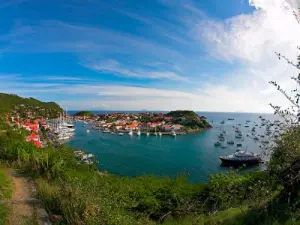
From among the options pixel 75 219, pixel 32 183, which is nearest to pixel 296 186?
pixel 75 219

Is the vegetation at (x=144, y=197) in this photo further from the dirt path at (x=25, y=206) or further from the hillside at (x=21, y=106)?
the hillside at (x=21, y=106)

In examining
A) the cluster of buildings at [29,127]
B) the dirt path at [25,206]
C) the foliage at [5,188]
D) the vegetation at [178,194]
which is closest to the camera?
the vegetation at [178,194]

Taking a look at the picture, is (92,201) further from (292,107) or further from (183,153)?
(183,153)

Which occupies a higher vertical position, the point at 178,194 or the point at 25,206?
the point at 25,206

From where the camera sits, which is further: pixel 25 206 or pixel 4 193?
pixel 4 193

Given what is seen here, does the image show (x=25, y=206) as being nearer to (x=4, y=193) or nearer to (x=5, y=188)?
(x=4, y=193)

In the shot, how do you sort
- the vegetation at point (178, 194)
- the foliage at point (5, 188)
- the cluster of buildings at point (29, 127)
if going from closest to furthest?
the vegetation at point (178, 194) → the foliage at point (5, 188) → the cluster of buildings at point (29, 127)

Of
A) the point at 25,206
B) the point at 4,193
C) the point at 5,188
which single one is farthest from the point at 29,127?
the point at 25,206

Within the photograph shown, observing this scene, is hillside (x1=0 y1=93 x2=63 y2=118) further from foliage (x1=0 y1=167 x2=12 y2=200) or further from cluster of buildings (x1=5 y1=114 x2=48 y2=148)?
foliage (x1=0 y1=167 x2=12 y2=200)

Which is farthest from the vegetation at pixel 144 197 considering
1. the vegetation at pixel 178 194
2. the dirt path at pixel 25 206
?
the dirt path at pixel 25 206

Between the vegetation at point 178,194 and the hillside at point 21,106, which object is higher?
the hillside at point 21,106
